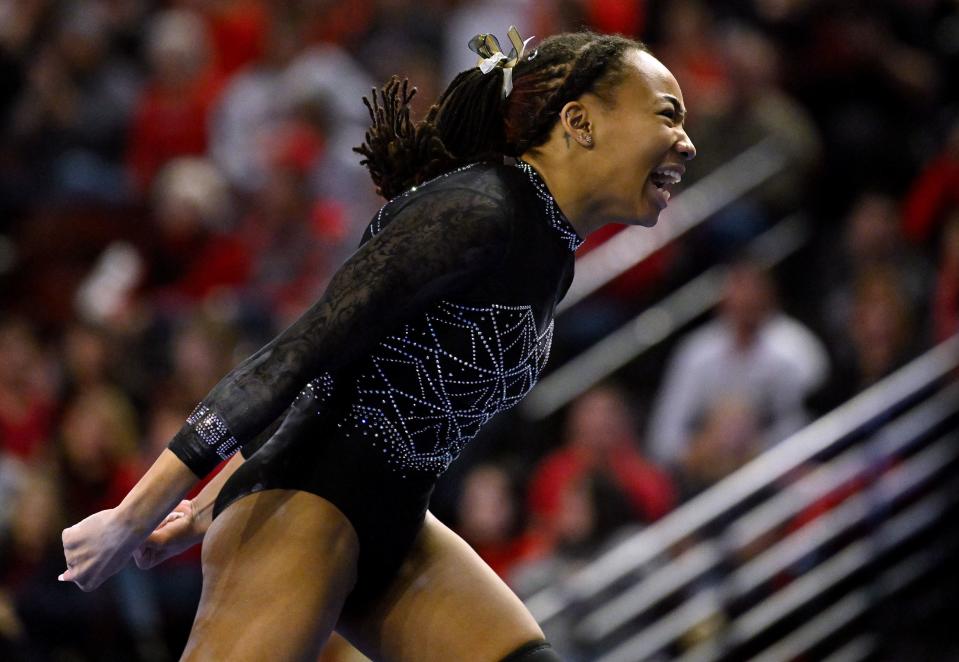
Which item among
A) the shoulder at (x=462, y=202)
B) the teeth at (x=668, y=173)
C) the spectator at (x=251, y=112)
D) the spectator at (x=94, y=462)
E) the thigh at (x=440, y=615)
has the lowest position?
the spectator at (x=94, y=462)

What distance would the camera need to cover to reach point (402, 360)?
2.86 m

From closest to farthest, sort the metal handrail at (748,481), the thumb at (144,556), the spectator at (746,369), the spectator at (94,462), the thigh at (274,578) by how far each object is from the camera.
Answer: the thigh at (274,578), the thumb at (144,556), the metal handrail at (748,481), the spectator at (94,462), the spectator at (746,369)

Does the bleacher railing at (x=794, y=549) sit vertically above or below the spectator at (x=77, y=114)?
below

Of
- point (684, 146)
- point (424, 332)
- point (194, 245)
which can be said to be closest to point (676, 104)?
point (684, 146)

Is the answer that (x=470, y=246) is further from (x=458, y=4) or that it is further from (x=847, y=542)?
(x=458, y=4)

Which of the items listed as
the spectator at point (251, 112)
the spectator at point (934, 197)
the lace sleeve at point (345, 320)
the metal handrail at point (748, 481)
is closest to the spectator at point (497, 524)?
the metal handrail at point (748, 481)

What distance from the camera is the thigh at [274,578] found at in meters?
2.74

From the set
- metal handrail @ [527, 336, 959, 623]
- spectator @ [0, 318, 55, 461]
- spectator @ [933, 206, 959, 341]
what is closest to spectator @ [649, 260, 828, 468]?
metal handrail @ [527, 336, 959, 623]

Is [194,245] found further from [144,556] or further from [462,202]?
[462,202]

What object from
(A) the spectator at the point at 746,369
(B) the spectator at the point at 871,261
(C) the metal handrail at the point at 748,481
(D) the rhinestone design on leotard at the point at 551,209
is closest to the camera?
(D) the rhinestone design on leotard at the point at 551,209

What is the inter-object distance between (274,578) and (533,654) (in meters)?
0.58


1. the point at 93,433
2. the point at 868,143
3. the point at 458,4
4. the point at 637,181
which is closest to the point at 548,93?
the point at 637,181

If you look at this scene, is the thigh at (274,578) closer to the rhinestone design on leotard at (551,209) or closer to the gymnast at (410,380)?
the gymnast at (410,380)

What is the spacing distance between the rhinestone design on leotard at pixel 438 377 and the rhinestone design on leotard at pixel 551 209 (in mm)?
188
